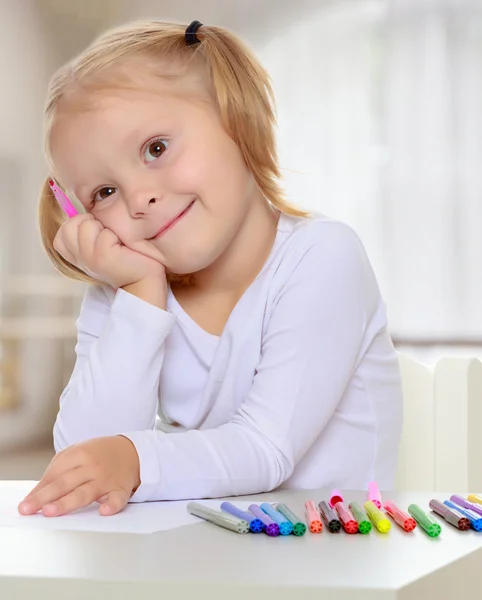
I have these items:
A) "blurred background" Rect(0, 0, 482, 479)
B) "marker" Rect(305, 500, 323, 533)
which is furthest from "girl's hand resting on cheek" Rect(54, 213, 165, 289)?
"blurred background" Rect(0, 0, 482, 479)

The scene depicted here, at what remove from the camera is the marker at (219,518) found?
0.44m

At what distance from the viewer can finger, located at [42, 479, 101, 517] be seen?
50 cm

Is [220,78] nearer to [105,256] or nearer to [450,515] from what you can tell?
[105,256]

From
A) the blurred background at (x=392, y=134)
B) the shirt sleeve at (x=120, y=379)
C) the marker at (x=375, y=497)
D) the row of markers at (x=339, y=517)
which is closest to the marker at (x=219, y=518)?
the row of markers at (x=339, y=517)

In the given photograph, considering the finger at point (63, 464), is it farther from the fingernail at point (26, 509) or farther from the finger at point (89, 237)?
the finger at point (89, 237)

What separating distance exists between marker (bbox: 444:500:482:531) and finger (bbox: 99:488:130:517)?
0.20 meters

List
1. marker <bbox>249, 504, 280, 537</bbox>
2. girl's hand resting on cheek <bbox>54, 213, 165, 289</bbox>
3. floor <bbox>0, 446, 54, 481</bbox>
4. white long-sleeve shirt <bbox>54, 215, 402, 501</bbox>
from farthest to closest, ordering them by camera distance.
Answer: floor <bbox>0, 446, 54, 481</bbox>, girl's hand resting on cheek <bbox>54, 213, 165, 289</bbox>, white long-sleeve shirt <bbox>54, 215, 402, 501</bbox>, marker <bbox>249, 504, 280, 537</bbox>

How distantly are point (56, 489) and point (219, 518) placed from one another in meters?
0.12

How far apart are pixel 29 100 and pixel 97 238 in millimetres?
3484

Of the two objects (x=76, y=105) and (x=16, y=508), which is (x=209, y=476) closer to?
(x=16, y=508)

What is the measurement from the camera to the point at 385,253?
332cm

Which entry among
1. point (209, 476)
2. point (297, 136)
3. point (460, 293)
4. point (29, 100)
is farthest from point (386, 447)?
point (29, 100)

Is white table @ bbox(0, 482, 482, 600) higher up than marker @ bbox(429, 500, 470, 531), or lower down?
higher up

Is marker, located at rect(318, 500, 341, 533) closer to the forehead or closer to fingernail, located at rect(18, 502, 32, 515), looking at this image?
fingernail, located at rect(18, 502, 32, 515)
